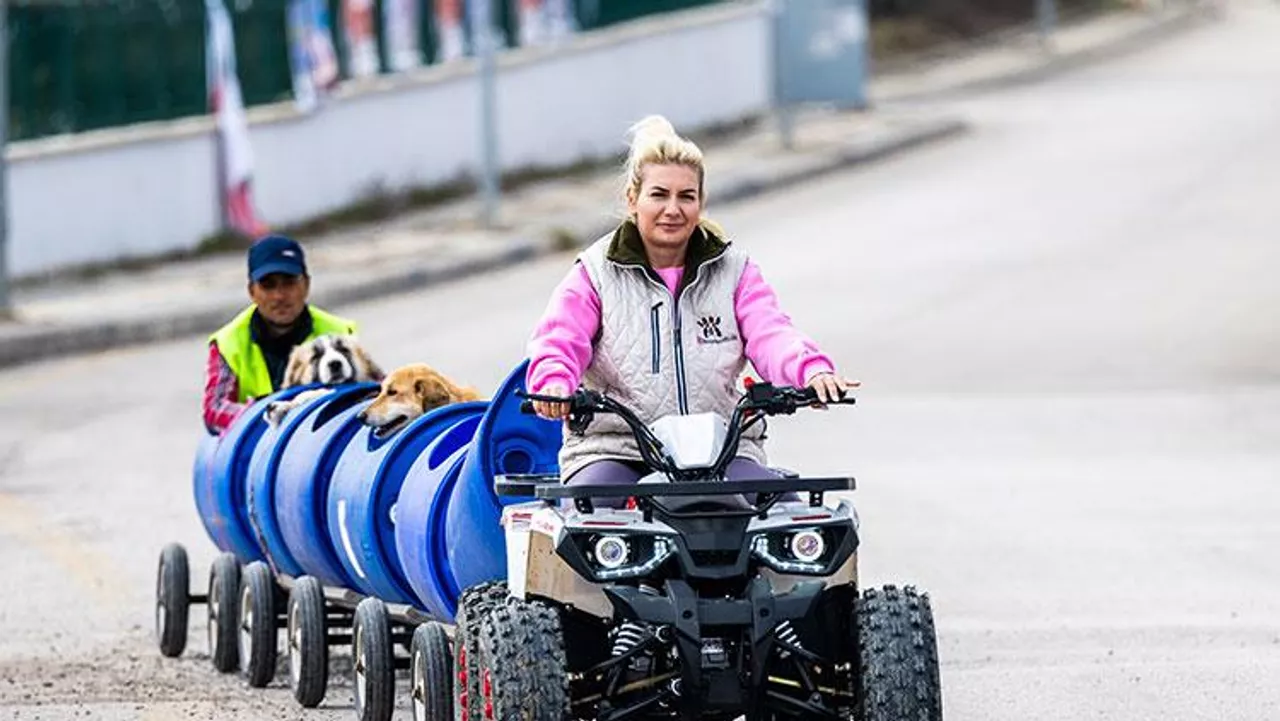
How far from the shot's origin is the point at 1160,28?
2303 inches

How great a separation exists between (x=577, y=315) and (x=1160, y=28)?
51.6m

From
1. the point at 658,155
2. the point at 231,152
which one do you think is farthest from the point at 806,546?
the point at 231,152

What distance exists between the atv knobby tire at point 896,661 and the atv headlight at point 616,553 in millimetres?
536

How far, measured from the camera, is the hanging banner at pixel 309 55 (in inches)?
1283

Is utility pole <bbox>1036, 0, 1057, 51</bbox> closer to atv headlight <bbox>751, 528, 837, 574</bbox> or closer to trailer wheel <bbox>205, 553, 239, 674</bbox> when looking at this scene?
trailer wheel <bbox>205, 553, 239, 674</bbox>

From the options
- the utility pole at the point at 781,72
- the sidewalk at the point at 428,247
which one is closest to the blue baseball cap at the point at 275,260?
the sidewalk at the point at 428,247

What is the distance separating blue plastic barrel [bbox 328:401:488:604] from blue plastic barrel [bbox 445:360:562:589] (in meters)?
0.68

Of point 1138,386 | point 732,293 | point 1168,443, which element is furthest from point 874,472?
point 732,293

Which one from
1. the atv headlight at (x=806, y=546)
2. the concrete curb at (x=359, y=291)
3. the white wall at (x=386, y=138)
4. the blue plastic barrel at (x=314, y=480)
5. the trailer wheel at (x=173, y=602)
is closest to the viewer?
the atv headlight at (x=806, y=546)

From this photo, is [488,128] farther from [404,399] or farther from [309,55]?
[404,399]

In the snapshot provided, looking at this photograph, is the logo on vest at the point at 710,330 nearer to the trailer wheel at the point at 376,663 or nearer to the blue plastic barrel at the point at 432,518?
the blue plastic barrel at the point at 432,518

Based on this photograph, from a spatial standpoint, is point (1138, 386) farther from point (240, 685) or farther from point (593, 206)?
point (593, 206)

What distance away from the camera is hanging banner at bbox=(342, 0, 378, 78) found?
34.3m

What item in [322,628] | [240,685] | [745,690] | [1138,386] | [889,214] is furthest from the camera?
[889,214]
